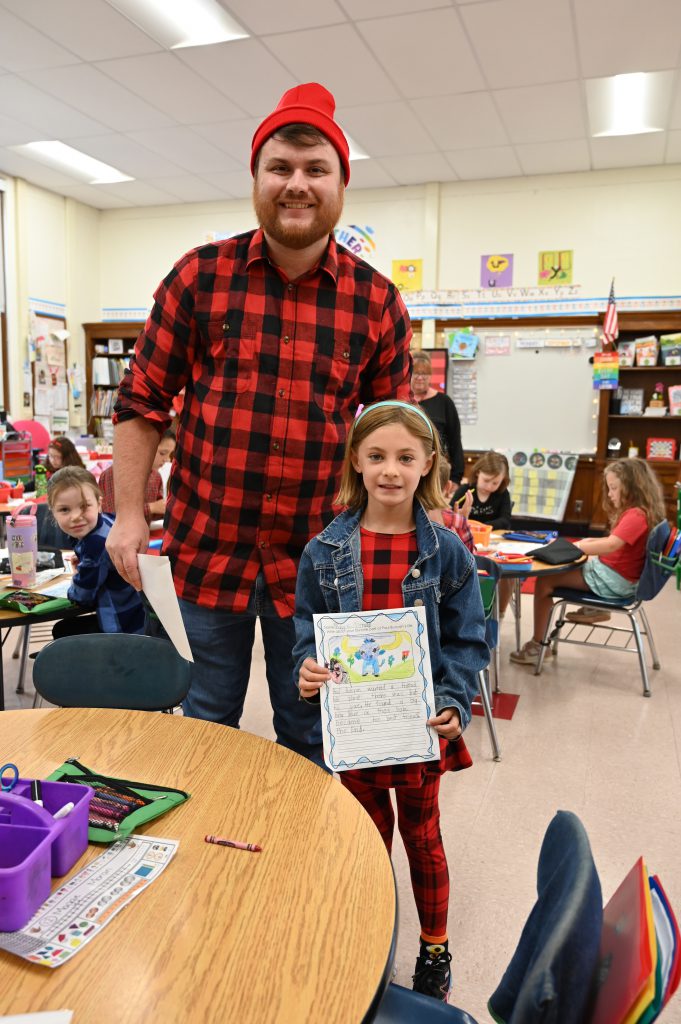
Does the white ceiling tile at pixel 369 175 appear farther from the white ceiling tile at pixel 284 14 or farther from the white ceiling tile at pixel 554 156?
the white ceiling tile at pixel 284 14

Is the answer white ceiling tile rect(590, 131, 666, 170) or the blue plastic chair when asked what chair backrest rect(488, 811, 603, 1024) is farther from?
white ceiling tile rect(590, 131, 666, 170)

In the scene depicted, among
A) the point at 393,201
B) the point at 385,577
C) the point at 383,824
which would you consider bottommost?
the point at 383,824

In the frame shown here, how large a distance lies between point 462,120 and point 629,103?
1266mm

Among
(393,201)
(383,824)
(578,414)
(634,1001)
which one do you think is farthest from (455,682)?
(393,201)

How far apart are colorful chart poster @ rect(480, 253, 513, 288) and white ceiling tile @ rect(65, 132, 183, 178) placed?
323cm

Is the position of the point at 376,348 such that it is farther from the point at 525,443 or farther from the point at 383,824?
the point at 525,443

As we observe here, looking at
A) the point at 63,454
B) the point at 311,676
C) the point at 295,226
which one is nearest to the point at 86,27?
the point at 63,454

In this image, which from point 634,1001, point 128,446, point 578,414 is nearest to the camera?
point 634,1001

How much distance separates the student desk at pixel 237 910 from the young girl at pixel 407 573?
356mm

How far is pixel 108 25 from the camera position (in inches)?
179

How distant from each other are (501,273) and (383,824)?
689 cm

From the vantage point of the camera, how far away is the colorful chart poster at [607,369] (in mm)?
7227

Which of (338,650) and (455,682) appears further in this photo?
(455,682)

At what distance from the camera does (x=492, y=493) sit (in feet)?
14.7
